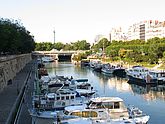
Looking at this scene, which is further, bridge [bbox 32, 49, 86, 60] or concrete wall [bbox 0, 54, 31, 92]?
bridge [bbox 32, 49, 86, 60]

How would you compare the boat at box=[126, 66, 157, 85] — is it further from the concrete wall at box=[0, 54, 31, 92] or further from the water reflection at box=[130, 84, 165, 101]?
the concrete wall at box=[0, 54, 31, 92]

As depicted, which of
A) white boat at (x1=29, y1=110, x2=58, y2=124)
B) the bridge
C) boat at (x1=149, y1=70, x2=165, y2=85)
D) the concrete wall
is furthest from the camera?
the bridge

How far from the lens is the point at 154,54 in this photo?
305ft

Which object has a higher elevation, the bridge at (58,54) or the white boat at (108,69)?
the bridge at (58,54)

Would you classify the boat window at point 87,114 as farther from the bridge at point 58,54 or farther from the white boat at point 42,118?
the bridge at point 58,54

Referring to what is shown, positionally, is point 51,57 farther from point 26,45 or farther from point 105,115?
point 105,115

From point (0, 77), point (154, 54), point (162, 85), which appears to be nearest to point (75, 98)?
point (0, 77)

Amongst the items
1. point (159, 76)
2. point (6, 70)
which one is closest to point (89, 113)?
point (6, 70)

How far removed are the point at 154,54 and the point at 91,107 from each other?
6833cm

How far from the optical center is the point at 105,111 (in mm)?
26219

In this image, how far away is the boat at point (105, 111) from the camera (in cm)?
2597

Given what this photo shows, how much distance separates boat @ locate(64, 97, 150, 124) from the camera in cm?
2597

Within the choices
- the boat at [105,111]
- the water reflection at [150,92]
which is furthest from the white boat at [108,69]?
the boat at [105,111]

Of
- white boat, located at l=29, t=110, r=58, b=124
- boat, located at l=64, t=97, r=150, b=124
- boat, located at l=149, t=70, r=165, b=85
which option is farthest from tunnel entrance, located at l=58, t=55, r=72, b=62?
white boat, located at l=29, t=110, r=58, b=124
